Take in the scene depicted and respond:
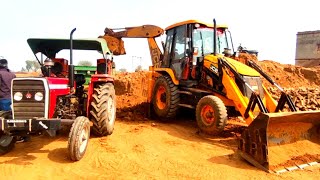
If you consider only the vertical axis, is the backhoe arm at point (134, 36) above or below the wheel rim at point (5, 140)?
above

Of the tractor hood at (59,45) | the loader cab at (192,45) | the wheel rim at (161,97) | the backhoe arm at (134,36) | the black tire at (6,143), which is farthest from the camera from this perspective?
the backhoe arm at (134,36)

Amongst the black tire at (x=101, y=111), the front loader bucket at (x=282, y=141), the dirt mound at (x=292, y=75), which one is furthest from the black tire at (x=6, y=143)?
the dirt mound at (x=292, y=75)

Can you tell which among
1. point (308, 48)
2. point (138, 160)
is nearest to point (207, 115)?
point (138, 160)

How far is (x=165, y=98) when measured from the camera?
9.74 m

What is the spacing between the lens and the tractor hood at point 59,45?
7.69m

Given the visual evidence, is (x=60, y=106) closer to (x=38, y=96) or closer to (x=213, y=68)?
(x=38, y=96)

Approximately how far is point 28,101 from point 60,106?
29.4 inches

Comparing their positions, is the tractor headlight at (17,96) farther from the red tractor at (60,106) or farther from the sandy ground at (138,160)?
the sandy ground at (138,160)

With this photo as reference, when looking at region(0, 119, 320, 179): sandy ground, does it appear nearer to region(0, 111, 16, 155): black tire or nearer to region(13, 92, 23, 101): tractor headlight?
region(0, 111, 16, 155): black tire

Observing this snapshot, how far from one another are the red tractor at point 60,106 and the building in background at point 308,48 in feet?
66.6

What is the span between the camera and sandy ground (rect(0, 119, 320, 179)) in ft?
17.3

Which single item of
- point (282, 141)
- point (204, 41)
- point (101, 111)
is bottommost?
point (282, 141)

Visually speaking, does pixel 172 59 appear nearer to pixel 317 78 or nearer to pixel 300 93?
pixel 300 93


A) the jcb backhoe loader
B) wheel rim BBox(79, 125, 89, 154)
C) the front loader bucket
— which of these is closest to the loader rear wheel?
wheel rim BBox(79, 125, 89, 154)
